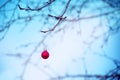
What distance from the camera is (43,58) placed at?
182 cm

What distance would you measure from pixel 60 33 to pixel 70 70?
1.16ft

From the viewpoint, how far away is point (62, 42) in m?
1.96

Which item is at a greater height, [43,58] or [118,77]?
[43,58]

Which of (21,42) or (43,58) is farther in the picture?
(21,42)

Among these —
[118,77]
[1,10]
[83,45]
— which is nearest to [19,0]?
[1,10]

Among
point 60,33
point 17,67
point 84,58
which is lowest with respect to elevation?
point 17,67

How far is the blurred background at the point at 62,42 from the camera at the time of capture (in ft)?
6.36

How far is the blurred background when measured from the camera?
6.36ft

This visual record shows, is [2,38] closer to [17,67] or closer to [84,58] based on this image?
[17,67]

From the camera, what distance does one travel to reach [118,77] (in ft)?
6.41

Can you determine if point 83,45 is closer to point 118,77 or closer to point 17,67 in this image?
point 118,77

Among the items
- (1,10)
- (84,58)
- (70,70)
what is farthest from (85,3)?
(1,10)

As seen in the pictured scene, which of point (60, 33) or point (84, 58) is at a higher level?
point (60, 33)

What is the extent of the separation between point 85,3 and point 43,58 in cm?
65
